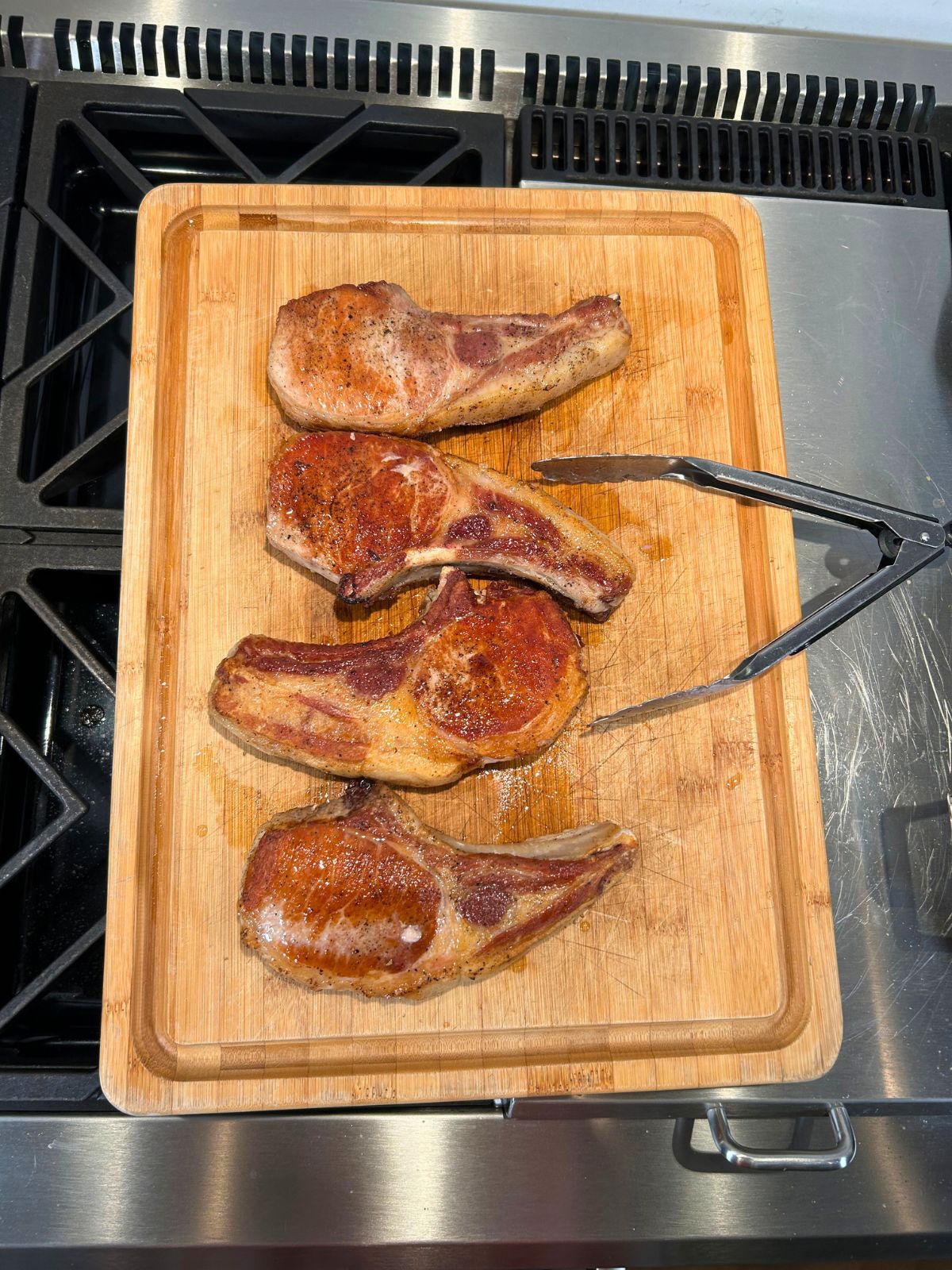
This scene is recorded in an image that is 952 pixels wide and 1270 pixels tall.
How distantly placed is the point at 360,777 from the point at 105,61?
2.12 metres

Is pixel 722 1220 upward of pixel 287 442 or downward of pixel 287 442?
downward

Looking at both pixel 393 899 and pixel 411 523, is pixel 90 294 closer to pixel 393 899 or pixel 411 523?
pixel 411 523

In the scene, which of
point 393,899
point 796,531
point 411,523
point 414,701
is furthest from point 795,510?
point 393,899

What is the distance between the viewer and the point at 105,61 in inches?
93.5

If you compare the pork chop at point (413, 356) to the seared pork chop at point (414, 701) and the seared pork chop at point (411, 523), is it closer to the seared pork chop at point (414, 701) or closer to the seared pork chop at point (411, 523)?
the seared pork chop at point (411, 523)

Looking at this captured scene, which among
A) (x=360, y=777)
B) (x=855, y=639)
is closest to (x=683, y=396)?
(x=855, y=639)

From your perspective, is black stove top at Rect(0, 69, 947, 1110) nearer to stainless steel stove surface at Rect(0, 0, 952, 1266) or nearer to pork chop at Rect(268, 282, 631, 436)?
stainless steel stove surface at Rect(0, 0, 952, 1266)

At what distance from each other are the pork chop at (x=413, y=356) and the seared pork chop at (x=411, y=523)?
8 centimetres

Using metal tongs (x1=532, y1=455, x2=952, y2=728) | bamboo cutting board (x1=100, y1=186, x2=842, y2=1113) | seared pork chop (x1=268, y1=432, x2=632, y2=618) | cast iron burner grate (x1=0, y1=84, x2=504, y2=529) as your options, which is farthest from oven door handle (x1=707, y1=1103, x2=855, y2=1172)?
cast iron burner grate (x1=0, y1=84, x2=504, y2=529)

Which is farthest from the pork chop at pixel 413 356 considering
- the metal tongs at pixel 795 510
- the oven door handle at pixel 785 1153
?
the oven door handle at pixel 785 1153

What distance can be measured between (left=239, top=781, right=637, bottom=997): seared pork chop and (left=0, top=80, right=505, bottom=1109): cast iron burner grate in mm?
506

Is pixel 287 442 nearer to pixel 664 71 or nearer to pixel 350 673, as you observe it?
pixel 350 673

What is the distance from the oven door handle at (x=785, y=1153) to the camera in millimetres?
1916

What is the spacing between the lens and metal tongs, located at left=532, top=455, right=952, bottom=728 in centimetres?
192
